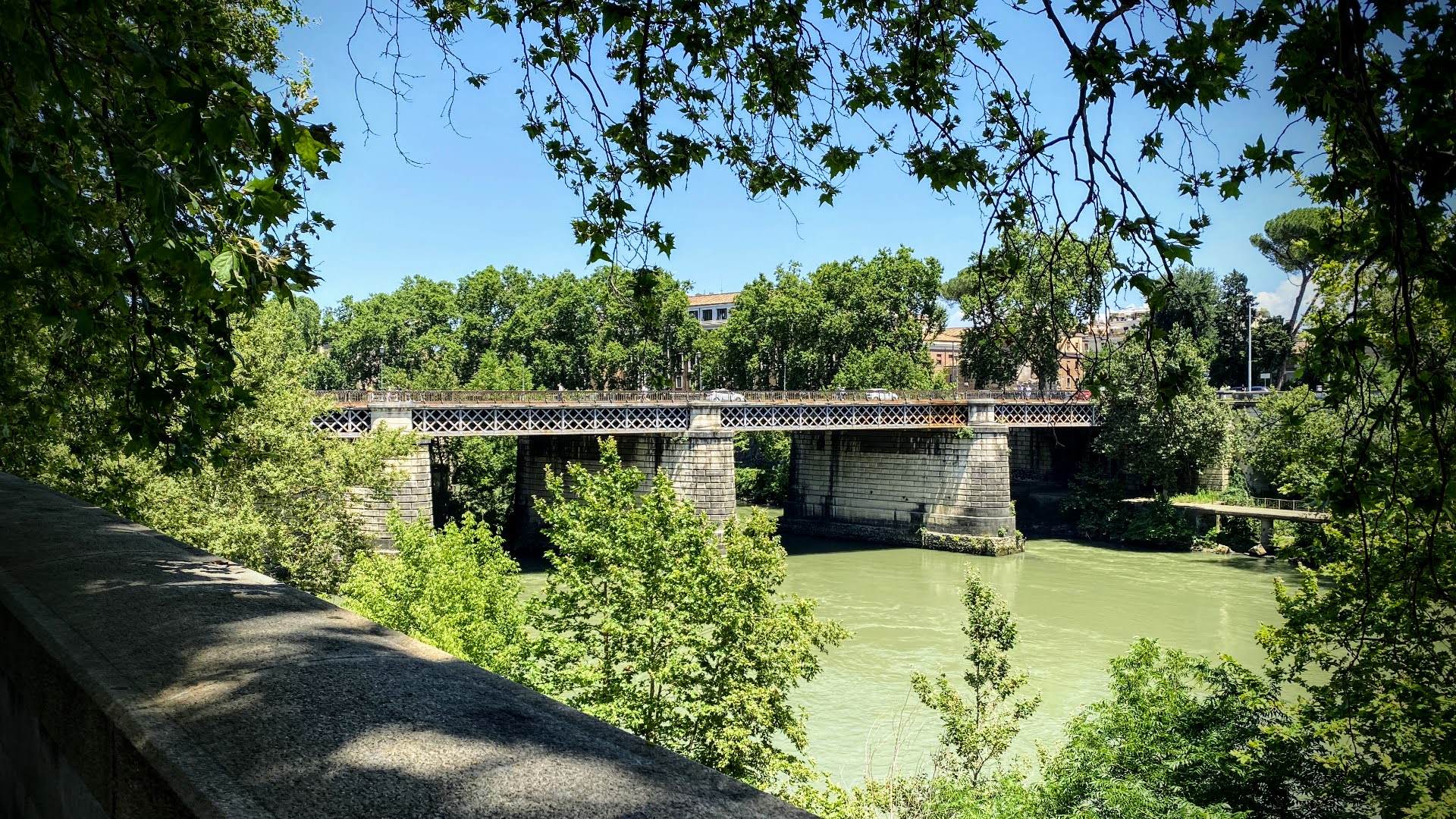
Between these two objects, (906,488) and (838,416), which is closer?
(838,416)

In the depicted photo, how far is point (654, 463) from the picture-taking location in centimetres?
3616

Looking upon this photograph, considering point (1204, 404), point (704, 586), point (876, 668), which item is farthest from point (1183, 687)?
point (1204, 404)

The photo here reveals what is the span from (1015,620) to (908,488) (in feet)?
52.4

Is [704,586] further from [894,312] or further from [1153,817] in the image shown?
[894,312]

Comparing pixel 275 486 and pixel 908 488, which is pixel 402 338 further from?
pixel 275 486

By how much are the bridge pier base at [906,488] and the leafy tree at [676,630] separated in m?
24.4

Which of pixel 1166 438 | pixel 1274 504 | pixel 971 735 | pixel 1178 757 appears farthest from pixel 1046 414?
pixel 1178 757

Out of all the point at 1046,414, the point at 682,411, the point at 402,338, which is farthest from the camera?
the point at 402,338

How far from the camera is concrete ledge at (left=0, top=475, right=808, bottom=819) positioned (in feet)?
6.36

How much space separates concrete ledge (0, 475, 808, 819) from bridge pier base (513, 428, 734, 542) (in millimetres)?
27998

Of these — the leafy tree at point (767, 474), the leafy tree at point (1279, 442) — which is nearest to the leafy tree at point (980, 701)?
the leafy tree at point (1279, 442)

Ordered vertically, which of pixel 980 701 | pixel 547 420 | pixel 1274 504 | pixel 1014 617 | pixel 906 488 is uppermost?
pixel 547 420

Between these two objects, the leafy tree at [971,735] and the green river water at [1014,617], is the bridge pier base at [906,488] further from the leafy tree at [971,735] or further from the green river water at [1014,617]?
the leafy tree at [971,735]

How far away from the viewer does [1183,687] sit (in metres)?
11.8
